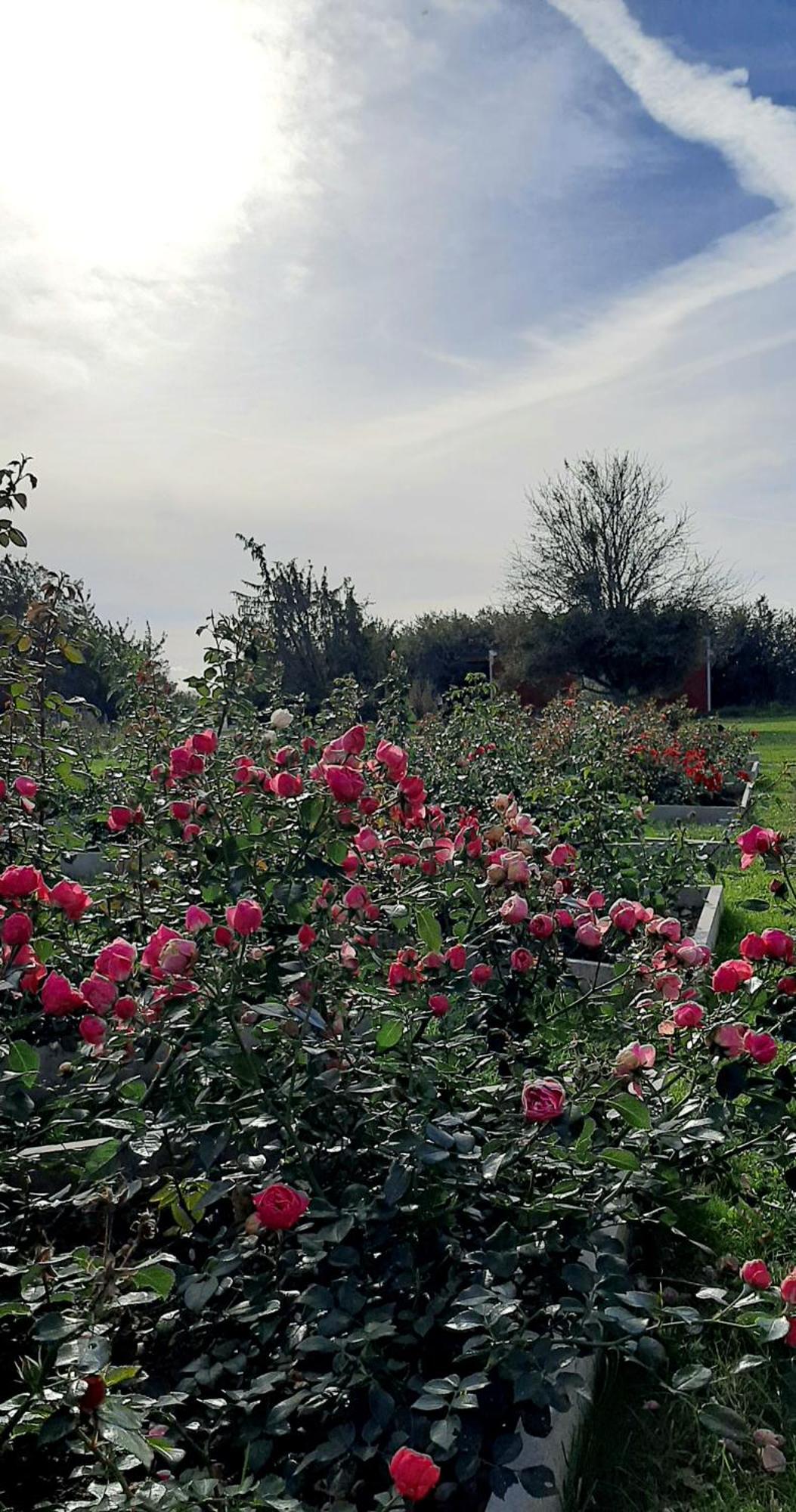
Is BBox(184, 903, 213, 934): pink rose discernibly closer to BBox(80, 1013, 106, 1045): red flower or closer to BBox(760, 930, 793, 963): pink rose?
BBox(80, 1013, 106, 1045): red flower

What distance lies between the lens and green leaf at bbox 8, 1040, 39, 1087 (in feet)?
4.11

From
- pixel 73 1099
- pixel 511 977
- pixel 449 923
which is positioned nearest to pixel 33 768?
pixel 449 923

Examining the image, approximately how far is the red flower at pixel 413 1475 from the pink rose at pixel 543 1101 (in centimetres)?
46

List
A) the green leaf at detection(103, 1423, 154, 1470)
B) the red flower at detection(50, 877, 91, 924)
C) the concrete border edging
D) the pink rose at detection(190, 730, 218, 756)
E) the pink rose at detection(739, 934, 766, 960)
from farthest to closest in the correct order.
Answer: the concrete border edging < the pink rose at detection(190, 730, 218, 756) < the pink rose at detection(739, 934, 766, 960) < the red flower at detection(50, 877, 91, 924) < the green leaf at detection(103, 1423, 154, 1470)

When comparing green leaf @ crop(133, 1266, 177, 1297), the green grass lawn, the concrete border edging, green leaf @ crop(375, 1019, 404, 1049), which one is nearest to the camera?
green leaf @ crop(133, 1266, 177, 1297)

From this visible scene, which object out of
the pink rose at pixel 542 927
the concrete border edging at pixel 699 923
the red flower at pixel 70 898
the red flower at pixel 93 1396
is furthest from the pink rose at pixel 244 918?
the concrete border edging at pixel 699 923

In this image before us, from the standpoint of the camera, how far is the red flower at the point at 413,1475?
102 cm

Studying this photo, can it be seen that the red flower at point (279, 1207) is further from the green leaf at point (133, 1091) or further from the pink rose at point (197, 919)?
the pink rose at point (197, 919)

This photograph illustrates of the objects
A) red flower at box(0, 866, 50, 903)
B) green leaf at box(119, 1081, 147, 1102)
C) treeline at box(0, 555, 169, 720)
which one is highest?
treeline at box(0, 555, 169, 720)

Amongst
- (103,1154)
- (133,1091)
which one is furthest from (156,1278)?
(133,1091)

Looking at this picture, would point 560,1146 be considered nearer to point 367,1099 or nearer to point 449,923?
point 367,1099

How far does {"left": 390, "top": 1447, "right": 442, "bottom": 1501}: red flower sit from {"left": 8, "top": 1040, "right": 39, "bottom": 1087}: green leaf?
0.63 m

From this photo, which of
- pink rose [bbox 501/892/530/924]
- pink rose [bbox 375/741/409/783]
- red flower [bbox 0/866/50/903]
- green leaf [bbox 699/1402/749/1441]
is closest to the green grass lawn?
green leaf [bbox 699/1402/749/1441]

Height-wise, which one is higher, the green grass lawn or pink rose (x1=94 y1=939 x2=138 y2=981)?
pink rose (x1=94 y1=939 x2=138 y2=981)
